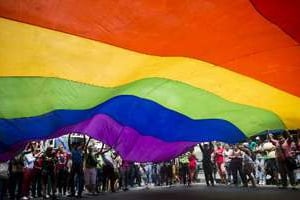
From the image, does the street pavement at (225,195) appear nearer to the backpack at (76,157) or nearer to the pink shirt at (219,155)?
the backpack at (76,157)

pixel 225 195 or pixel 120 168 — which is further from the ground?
pixel 120 168

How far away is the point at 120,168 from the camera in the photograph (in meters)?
14.7

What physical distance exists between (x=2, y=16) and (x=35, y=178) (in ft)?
26.1

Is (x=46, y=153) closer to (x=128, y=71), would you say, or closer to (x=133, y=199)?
(x=133, y=199)

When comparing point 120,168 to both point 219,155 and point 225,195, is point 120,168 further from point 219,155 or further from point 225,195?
point 225,195

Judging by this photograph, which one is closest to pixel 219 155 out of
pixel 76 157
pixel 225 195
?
pixel 225 195

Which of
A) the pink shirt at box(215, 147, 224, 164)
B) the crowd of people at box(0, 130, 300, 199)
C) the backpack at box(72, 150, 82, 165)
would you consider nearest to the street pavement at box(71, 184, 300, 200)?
the crowd of people at box(0, 130, 300, 199)

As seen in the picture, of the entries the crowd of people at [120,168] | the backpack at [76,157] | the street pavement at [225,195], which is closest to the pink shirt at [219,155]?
the crowd of people at [120,168]

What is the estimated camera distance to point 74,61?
14.1 feet

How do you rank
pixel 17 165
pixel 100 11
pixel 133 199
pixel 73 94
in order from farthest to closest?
pixel 133 199 < pixel 17 165 < pixel 73 94 < pixel 100 11

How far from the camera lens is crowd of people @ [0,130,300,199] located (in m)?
10.6

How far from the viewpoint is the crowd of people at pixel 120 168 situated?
34.7 ft

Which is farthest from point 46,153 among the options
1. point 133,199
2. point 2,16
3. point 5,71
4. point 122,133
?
point 2,16

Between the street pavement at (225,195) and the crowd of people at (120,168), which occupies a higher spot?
the crowd of people at (120,168)
